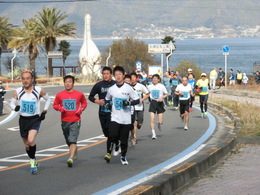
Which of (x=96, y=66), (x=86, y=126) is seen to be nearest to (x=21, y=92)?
(x=86, y=126)

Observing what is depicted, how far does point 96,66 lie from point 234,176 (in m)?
52.6

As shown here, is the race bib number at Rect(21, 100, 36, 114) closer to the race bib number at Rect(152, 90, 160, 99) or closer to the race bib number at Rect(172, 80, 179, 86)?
the race bib number at Rect(152, 90, 160, 99)

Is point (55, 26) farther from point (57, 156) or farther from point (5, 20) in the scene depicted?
point (57, 156)

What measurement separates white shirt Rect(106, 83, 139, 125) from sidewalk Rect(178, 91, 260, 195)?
6.19ft

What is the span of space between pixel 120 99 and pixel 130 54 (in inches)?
2309

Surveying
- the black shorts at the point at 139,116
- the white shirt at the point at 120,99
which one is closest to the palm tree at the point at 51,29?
the black shorts at the point at 139,116

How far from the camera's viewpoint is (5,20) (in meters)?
75.9

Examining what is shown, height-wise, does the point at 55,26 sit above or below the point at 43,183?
above

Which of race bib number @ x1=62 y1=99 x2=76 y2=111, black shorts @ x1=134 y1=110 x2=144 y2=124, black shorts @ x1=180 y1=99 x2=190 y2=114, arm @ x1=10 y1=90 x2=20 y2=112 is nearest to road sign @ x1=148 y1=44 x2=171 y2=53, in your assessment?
black shorts @ x1=180 y1=99 x2=190 y2=114

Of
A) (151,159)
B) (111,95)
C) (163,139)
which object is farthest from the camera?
(163,139)

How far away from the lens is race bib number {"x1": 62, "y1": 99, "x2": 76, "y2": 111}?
11.8 metres

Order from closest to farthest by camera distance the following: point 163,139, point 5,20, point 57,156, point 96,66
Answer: point 57,156
point 163,139
point 96,66
point 5,20

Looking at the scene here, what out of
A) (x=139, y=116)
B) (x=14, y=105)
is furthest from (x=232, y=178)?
(x=139, y=116)

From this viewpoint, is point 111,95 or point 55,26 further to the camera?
point 55,26
